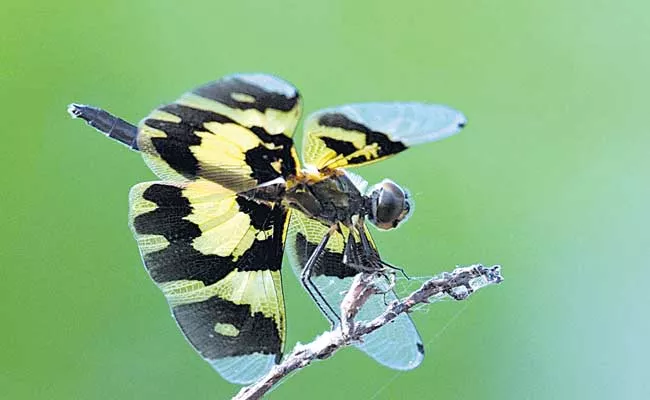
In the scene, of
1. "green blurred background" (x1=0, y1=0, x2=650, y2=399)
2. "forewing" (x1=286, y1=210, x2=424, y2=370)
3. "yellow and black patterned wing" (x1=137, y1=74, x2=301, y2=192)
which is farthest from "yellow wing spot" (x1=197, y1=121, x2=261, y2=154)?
"green blurred background" (x1=0, y1=0, x2=650, y2=399)

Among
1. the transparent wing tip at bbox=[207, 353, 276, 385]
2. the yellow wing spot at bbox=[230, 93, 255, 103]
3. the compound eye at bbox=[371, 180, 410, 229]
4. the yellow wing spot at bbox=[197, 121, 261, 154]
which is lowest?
the transparent wing tip at bbox=[207, 353, 276, 385]

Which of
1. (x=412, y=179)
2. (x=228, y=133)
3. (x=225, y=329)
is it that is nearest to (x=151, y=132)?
(x=228, y=133)

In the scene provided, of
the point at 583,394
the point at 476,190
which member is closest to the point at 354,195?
the point at 476,190

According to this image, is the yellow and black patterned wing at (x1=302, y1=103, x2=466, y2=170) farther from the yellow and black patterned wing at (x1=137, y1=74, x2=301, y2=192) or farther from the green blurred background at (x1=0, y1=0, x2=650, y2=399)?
the green blurred background at (x1=0, y1=0, x2=650, y2=399)

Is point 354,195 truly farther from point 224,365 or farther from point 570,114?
point 570,114

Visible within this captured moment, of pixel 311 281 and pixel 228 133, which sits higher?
pixel 228 133

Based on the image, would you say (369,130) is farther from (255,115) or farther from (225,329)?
(225,329)

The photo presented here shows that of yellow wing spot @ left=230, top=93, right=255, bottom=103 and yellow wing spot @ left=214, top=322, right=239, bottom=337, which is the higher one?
yellow wing spot @ left=230, top=93, right=255, bottom=103
